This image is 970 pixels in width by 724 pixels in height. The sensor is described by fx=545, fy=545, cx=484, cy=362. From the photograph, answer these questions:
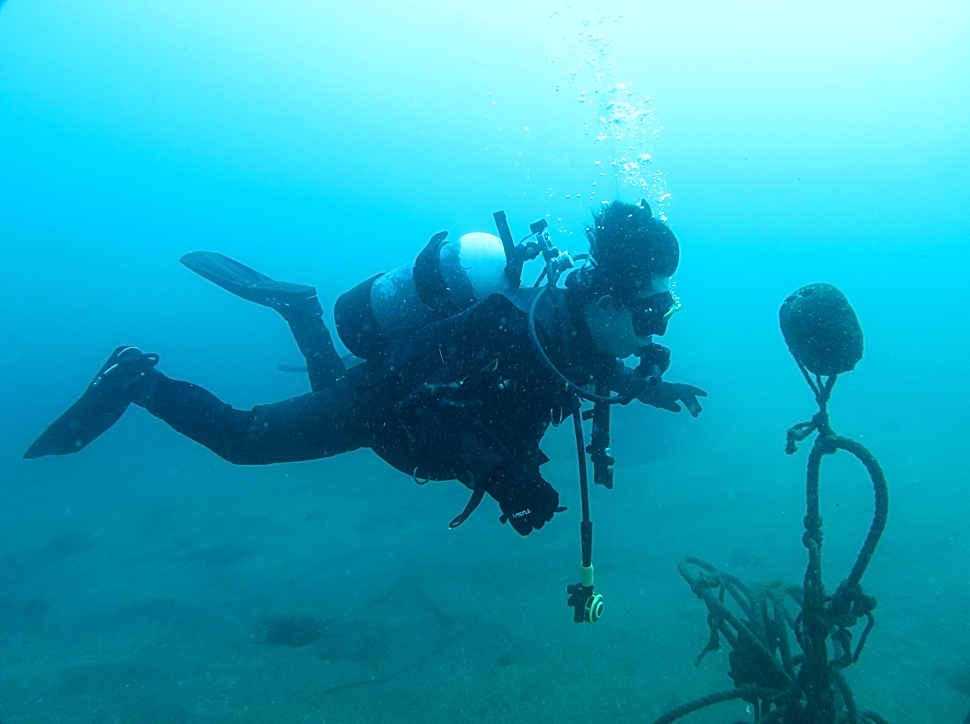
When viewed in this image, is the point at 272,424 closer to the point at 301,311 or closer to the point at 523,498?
the point at 301,311

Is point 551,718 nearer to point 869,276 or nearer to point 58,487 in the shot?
point 58,487

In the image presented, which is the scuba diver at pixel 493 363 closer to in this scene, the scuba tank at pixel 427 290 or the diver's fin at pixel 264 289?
the scuba tank at pixel 427 290

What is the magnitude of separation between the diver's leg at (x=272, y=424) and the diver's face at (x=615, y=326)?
204 cm

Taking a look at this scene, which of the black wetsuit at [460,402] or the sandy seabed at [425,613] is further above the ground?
the black wetsuit at [460,402]

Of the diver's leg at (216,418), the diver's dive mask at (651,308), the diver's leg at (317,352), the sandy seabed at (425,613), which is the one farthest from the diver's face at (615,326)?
the sandy seabed at (425,613)

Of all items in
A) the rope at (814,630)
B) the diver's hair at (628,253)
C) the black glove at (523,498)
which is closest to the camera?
the rope at (814,630)

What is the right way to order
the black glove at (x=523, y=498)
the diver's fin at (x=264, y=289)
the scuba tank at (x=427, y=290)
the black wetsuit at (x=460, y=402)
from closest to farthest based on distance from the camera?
the black glove at (x=523, y=498), the black wetsuit at (x=460, y=402), the scuba tank at (x=427, y=290), the diver's fin at (x=264, y=289)

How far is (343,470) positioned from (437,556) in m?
12.3

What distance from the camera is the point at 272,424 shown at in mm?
4641

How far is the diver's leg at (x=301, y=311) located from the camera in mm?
5168

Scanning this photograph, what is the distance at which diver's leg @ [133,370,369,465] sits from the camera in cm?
449

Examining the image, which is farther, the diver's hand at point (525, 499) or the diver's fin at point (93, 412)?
the diver's fin at point (93, 412)

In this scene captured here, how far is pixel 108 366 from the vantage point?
17.2ft

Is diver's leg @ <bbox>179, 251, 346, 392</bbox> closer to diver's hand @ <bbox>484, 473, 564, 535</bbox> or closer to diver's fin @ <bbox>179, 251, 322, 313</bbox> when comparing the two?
diver's fin @ <bbox>179, 251, 322, 313</bbox>
